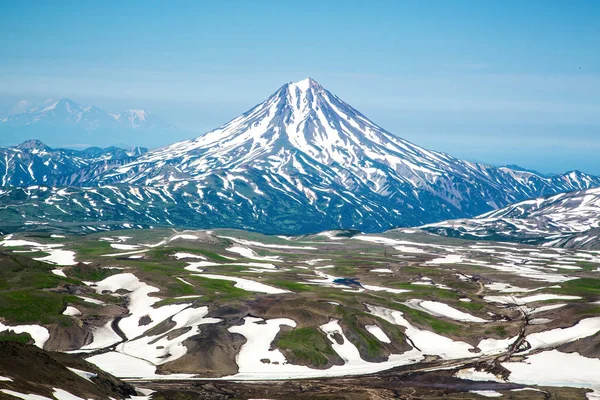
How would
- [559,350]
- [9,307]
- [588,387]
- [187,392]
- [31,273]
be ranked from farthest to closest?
[31,273] < [9,307] < [559,350] < [588,387] < [187,392]

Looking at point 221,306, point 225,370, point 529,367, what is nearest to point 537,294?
point 529,367

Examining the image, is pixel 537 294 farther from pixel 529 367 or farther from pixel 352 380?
pixel 352 380

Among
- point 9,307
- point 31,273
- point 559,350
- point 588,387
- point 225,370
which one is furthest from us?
point 31,273

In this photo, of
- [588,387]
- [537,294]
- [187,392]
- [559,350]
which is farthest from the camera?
[537,294]

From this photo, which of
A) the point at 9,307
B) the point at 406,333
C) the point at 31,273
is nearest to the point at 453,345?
Result: the point at 406,333

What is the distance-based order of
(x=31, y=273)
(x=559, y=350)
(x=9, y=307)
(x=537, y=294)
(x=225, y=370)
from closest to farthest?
(x=225, y=370)
(x=559, y=350)
(x=9, y=307)
(x=31, y=273)
(x=537, y=294)

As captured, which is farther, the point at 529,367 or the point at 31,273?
the point at 31,273

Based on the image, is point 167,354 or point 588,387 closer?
point 588,387

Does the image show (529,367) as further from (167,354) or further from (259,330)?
(167,354)
